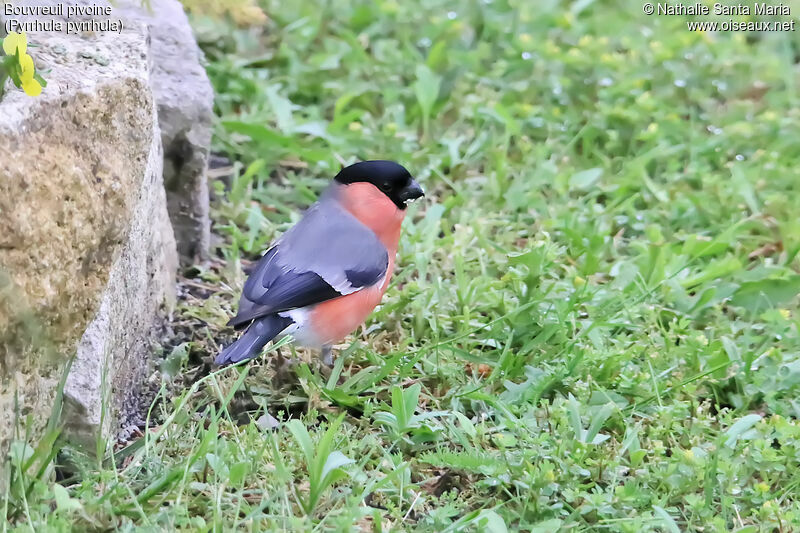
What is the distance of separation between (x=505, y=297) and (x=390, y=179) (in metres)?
0.63

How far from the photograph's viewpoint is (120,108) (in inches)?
107

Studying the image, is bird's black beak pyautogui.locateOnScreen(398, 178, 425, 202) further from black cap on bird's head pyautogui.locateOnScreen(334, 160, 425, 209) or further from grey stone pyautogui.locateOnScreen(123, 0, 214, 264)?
grey stone pyautogui.locateOnScreen(123, 0, 214, 264)

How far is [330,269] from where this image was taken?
3418 mm

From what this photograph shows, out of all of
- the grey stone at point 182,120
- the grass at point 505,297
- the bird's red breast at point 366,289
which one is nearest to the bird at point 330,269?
the bird's red breast at point 366,289

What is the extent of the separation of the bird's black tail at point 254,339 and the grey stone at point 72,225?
12.1 inches

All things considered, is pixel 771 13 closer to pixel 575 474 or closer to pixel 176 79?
pixel 176 79

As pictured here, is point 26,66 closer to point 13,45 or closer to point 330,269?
point 13,45

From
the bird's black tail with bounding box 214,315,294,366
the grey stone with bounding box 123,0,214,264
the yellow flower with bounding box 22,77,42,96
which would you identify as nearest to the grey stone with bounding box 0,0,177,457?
the yellow flower with bounding box 22,77,42,96

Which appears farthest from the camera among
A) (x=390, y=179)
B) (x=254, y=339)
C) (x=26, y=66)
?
(x=390, y=179)

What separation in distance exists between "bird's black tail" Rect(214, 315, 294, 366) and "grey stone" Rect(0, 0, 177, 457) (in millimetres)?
308

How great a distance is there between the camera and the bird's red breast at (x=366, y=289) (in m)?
3.37

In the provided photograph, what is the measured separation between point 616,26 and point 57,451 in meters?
4.44

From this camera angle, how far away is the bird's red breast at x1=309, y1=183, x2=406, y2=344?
3365 mm

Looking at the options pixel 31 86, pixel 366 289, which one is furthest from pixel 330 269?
pixel 31 86
